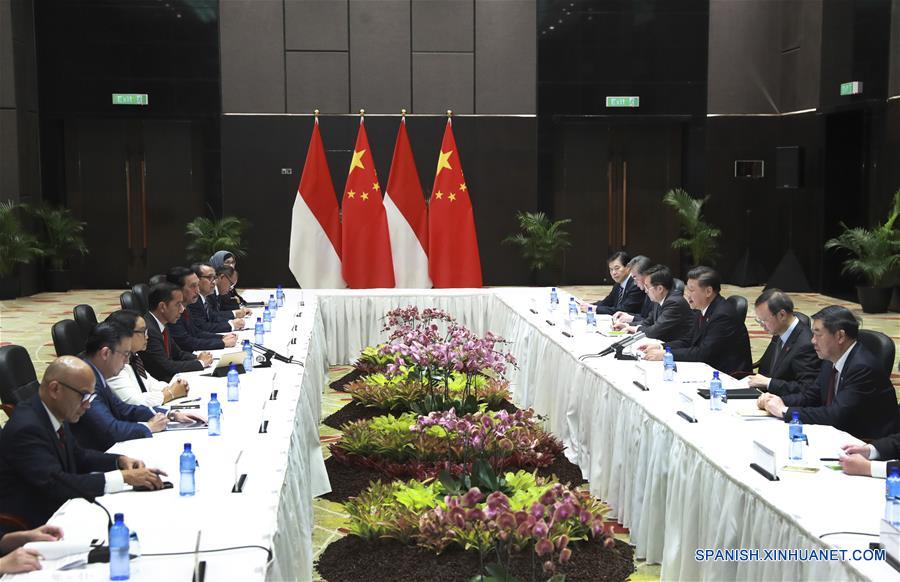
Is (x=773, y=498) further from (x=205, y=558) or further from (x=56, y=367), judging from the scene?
(x=56, y=367)

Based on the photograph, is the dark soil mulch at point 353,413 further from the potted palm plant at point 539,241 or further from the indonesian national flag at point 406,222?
the potted palm plant at point 539,241

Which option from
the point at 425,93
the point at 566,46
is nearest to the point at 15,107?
the point at 425,93

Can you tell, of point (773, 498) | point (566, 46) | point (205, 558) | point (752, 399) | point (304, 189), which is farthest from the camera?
point (566, 46)

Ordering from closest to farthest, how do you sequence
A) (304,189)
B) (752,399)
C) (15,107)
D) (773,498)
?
(773,498) → (752,399) → (304,189) → (15,107)

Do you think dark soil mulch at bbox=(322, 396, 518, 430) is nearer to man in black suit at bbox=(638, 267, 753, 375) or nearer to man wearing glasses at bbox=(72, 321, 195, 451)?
man in black suit at bbox=(638, 267, 753, 375)

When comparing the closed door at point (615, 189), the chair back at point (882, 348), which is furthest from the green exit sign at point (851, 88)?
the chair back at point (882, 348)

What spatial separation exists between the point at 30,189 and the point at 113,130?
1486 mm

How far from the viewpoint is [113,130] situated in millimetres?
15922

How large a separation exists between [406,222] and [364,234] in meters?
0.47

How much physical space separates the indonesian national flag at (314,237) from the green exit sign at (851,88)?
7.24m

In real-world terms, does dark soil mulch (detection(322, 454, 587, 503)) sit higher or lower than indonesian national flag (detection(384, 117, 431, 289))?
lower

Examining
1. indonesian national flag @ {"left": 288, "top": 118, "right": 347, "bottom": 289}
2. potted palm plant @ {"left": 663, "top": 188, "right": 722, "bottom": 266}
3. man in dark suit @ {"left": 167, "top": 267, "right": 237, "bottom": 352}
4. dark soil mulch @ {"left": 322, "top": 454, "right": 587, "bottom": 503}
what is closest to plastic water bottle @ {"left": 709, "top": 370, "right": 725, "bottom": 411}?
dark soil mulch @ {"left": 322, "top": 454, "right": 587, "bottom": 503}

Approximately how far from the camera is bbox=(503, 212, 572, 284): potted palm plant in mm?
15555

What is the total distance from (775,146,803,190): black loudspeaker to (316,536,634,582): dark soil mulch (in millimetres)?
11712
